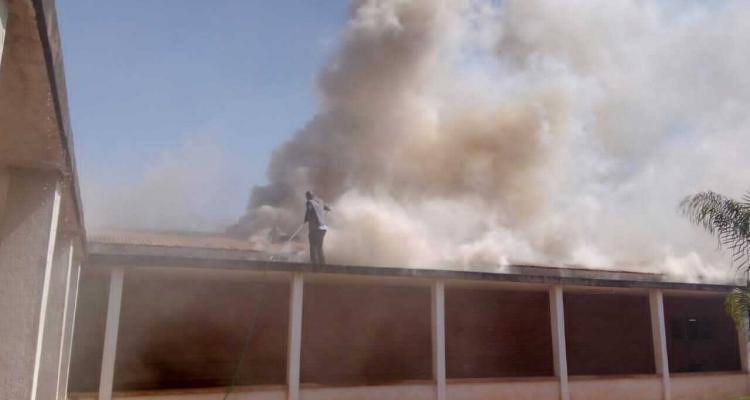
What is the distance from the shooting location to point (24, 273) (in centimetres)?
385

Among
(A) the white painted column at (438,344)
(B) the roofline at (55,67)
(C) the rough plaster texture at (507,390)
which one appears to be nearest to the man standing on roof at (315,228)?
(A) the white painted column at (438,344)

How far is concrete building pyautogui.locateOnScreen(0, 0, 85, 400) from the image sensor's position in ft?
9.02

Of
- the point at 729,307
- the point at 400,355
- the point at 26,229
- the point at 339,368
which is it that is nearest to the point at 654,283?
the point at 729,307

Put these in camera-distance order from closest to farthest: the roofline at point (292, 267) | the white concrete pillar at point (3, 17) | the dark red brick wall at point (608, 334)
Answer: the white concrete pillar at point (3, 17) < the roofline at point (292, 267) < the dark red brick wall at point (608, 334)

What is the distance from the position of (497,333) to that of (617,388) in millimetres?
2603

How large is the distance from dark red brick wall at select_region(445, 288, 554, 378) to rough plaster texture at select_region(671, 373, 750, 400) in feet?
8.58

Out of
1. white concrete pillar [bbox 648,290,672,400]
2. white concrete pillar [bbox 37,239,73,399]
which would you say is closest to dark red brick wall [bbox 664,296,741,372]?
white concrete pillar [bbox 648,290,672,400]

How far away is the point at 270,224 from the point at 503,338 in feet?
40.5

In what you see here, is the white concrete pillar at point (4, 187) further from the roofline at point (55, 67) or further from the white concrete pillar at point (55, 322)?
the white concrete pillar at point (55, 322)

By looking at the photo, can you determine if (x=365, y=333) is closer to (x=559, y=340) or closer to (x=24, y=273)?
(x=559, y=340)

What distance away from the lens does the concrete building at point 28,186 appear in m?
2.75

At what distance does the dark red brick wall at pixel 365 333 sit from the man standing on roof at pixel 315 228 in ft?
4.51

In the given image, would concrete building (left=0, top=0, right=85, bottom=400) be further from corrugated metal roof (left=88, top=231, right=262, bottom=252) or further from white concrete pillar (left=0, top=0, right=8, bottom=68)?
corrugated metal roof (left=88, top=231, right=262, bottom=252)

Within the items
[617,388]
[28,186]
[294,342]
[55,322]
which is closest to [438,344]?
[294,342]
